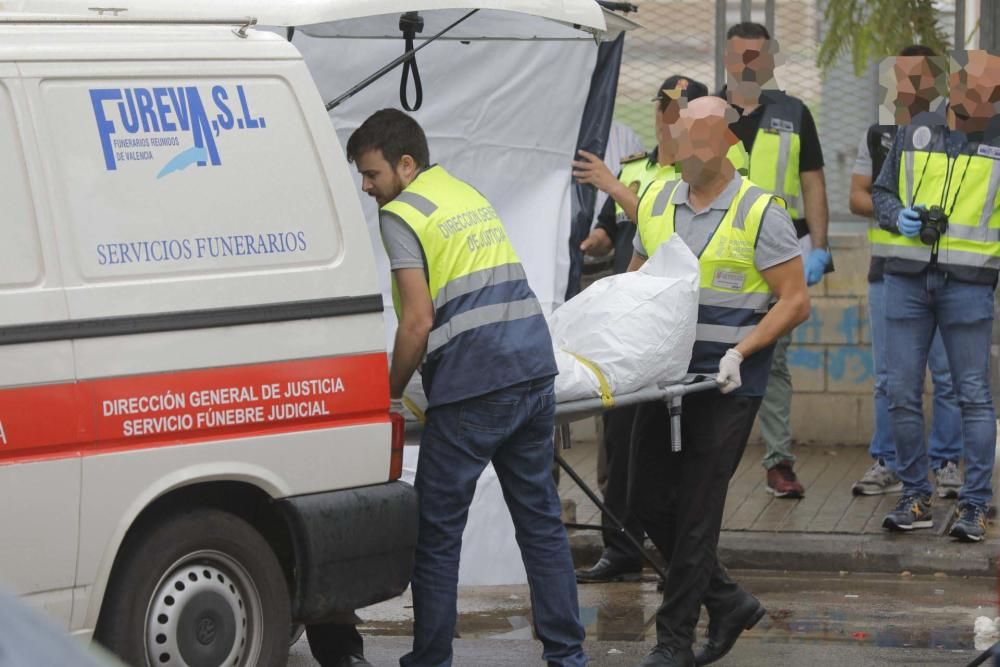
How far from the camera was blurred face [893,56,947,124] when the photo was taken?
8.04 metres

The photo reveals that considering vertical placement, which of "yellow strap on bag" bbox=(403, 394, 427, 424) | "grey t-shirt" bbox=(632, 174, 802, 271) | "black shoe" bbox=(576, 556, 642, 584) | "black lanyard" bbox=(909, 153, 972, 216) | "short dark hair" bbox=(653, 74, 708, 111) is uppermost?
"short dark hair" bbox=(653, 74, 708, 111)

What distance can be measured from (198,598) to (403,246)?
1.23 m

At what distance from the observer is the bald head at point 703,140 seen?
5914 mm

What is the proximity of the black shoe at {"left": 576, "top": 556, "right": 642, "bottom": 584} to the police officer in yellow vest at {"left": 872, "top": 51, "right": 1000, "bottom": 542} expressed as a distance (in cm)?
132

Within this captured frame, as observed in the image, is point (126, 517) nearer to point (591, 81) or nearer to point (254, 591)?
point (254, 591)

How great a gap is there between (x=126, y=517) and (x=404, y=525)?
34.9 inches

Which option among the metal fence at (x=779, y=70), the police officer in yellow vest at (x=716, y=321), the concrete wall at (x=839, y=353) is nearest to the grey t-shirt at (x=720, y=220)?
the police officer in yellow vest at (x=716, y=321)

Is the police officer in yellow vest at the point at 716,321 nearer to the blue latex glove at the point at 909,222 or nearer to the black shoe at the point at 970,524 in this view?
the blue latex glove at the point at 909,222

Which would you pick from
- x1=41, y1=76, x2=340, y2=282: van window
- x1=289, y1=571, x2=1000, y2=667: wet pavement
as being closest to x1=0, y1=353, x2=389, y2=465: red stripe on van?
x1=41, y1=76, x2=340, y2=282: van window

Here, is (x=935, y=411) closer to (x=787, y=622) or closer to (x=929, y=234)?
(x=929, y=234)

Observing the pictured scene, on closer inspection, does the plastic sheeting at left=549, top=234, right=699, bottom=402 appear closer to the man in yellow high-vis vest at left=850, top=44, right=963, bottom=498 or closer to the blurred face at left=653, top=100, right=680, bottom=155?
the blurred face at left=653, top=100, right=680, bottom=155

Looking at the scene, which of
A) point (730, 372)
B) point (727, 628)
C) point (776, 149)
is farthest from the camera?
point (776, 149)

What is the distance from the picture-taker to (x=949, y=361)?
26.6 feet

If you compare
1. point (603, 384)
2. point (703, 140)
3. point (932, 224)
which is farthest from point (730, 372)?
point (932, 224)
